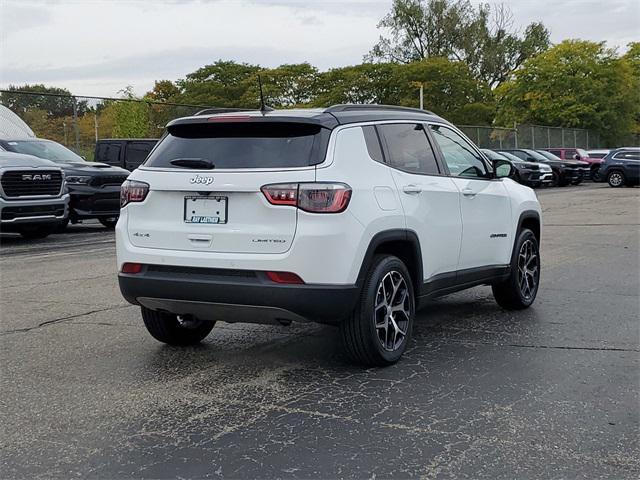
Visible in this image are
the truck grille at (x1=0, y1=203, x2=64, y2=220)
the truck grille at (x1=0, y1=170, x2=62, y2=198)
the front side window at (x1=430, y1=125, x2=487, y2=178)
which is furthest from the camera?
the truck grille at (x1=0, y1=170, x2=62, y2=198)

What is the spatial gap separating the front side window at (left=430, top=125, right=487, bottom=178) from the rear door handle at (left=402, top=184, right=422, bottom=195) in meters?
0.72

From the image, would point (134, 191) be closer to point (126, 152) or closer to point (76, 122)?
point (126, 152)

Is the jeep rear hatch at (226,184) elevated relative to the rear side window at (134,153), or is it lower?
lower

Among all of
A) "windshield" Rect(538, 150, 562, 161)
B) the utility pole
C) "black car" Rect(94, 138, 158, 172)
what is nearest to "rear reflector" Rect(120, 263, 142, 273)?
"black car" Rect(94, 138, 158, 172)

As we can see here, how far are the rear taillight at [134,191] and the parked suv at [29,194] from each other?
8.92 meters

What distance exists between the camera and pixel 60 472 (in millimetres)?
3756

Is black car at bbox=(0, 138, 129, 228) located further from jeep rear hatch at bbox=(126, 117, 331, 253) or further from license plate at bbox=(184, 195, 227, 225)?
license plate at bbox=(184, 195, 227, 225)

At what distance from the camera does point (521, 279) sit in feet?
24.5

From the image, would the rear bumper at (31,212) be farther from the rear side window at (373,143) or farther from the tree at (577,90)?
the tree at (577,90)

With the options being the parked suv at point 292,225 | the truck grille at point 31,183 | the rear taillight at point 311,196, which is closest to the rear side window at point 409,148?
the parked suv at point 292,225

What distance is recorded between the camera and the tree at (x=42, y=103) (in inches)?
916

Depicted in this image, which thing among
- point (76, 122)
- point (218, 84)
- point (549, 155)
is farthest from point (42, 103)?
point (218, 84)

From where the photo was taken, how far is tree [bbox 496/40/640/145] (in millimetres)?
58062

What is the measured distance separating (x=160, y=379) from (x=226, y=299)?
0.72m
